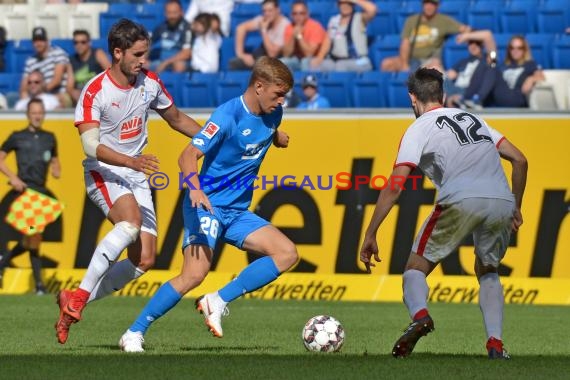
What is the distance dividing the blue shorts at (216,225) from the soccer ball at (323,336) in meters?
0.78

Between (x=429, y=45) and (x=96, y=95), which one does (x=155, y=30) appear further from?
(x=96, y=95)

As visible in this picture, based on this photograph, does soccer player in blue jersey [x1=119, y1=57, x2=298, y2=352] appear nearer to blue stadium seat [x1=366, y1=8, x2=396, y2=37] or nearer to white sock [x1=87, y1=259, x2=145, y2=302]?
white sock [x1=87, y1=259, x2=145, y2=302]

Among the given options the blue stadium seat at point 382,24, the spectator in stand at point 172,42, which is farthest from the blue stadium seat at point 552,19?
the spectator in stand at point 172,42

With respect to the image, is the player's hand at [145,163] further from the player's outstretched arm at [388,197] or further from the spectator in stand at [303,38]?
the spectator in stand at [303,38]

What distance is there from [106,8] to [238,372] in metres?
14.8

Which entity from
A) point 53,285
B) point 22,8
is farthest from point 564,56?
point 22,8

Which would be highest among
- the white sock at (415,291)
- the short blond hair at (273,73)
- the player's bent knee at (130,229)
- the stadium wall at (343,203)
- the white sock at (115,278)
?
the short blond hair at (273,73)

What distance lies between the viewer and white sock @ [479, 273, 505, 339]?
28.5 feet

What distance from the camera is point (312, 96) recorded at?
17453 mm

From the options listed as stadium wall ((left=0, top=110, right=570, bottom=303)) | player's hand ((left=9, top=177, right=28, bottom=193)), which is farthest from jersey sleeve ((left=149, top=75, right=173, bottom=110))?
player's hand ((left=9, top=177, right=28, bottom=193))

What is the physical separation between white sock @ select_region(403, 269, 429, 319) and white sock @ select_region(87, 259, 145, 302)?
2.52 metres

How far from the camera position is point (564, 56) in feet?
60.1

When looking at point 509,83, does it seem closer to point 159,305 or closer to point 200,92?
point 200,92

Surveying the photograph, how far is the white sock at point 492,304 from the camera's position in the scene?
870 centimetres
